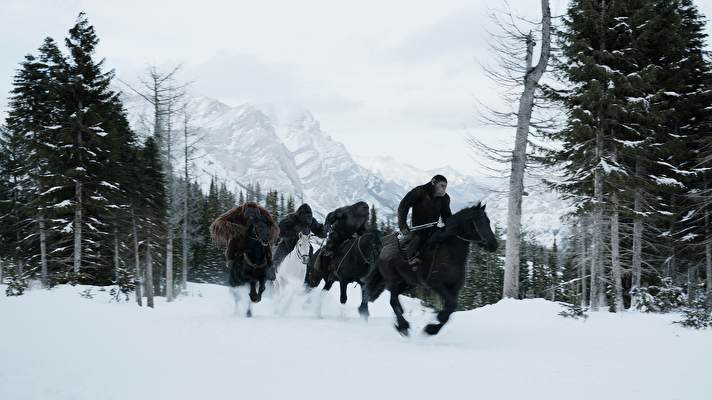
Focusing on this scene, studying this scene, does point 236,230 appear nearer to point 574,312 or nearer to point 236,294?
point 236,294

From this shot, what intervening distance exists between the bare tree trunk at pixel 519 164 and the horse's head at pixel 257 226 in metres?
7.55

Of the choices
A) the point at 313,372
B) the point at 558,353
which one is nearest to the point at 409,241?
the point at 558,353

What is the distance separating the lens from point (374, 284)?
973 centimetres

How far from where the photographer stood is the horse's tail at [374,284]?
31.6 ft

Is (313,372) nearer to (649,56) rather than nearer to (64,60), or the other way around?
(649,56)

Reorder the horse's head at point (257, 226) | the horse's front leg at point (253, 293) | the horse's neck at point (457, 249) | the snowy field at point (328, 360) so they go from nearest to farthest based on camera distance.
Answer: the snowy field at point (328, 360), the horse's neck at point (457, 249), the horse's head at point (257, 226), the horse's front leg at point (253, 293)

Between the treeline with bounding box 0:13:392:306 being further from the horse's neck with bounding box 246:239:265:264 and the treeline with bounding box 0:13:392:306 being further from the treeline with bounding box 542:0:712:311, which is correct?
the treeline with bounding box 542:0:712:311

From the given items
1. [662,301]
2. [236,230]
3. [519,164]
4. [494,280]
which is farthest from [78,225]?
[494,280]

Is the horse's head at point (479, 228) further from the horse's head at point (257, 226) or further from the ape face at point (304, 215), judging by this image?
the ape face at point (304, 215)

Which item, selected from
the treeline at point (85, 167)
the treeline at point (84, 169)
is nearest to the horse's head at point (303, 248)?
the treeline at point (84, 169)

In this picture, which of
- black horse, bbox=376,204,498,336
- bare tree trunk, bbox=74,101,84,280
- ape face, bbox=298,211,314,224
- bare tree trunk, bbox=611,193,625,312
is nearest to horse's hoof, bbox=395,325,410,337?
black horse, bbox=376,204,498,336

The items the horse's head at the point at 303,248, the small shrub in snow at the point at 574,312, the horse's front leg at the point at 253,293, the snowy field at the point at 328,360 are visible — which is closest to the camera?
the snowy field at the point at 328,360

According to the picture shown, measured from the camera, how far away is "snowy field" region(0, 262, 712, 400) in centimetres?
414

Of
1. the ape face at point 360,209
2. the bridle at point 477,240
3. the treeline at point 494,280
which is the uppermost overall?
the ape face at point 360,209
